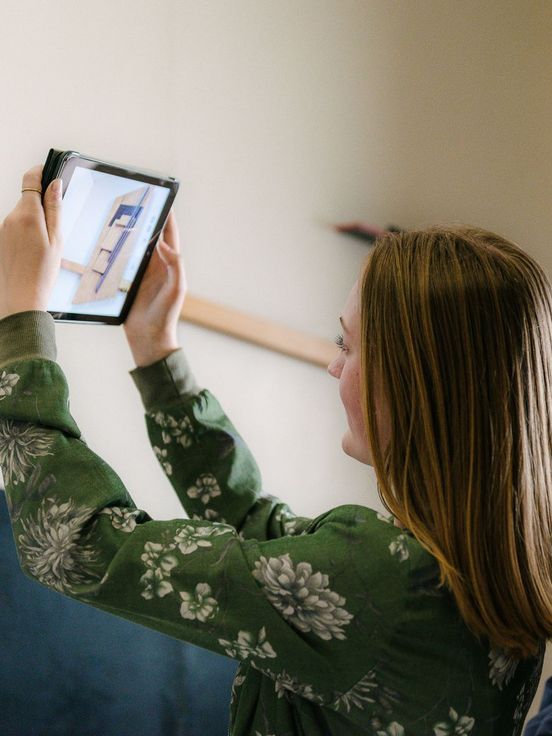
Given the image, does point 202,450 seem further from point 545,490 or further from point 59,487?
point 545,490

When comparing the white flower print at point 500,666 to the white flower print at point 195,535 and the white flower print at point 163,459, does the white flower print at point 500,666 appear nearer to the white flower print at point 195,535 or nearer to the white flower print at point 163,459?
the white flower print at point 195,535

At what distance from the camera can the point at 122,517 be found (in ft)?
2.65

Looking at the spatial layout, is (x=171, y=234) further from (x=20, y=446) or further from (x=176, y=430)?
(x=20, y=446)

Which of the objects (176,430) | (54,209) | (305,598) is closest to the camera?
(305,598)

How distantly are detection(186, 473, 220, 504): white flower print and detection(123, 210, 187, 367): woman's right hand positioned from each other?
0.51 feet

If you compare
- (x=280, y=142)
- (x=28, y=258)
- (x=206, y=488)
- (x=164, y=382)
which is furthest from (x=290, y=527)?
(x=280, y=142)

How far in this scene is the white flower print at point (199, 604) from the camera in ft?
2.54

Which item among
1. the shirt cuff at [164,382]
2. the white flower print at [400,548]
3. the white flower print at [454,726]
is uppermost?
the shirt cuff at [164,382]

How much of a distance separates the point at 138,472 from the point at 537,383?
27.1 inches

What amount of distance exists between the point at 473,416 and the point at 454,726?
271 mm

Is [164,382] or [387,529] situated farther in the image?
[164,382]

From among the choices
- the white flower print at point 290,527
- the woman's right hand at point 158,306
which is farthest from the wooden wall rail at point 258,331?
the white flower print at point 290,527

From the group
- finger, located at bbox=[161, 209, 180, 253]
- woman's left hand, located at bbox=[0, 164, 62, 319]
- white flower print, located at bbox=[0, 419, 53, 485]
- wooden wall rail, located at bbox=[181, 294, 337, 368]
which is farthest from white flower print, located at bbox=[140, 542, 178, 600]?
wooden wall rail, located at bbox=[181, 294, 337, 368]

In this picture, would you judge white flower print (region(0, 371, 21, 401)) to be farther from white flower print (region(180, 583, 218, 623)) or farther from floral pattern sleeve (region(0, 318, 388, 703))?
white flower print (region(180, 583, 218, 623))
